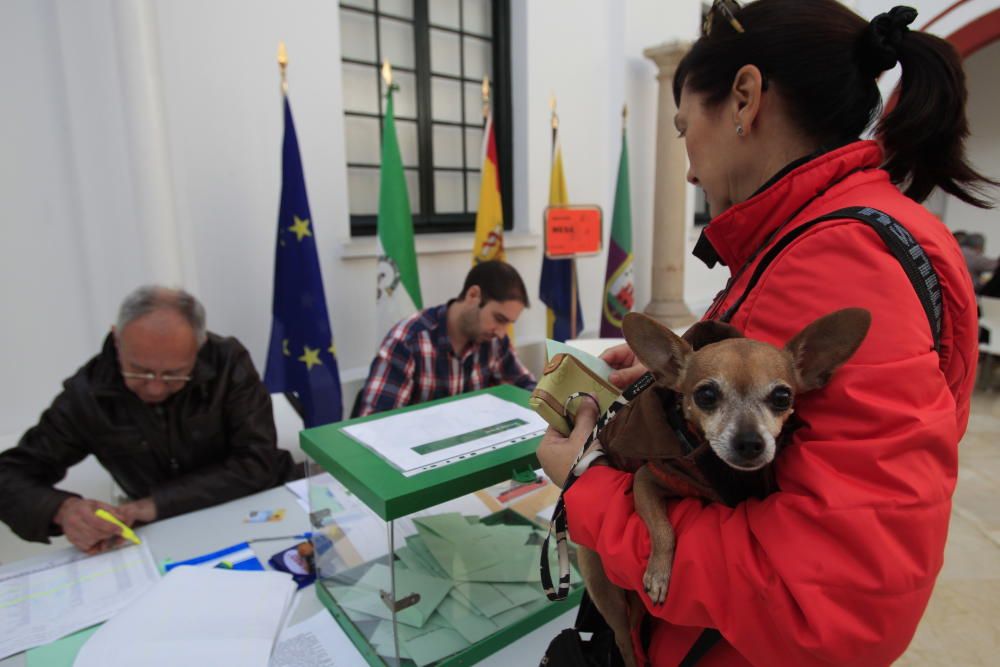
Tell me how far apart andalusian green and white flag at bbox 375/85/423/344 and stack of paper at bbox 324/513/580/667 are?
95.4 inches

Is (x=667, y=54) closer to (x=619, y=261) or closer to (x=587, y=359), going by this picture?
(x=619, y=261)

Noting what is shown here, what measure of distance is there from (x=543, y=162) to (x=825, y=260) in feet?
15.0

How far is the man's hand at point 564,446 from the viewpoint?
0.96 m

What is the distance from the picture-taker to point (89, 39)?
2.81 meters

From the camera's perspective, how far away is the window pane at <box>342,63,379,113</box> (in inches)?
161

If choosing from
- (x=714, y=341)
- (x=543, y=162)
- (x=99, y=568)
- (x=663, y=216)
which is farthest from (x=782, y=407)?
(x=663, y=216)

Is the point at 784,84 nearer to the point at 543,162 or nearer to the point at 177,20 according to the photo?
the point at 177,20

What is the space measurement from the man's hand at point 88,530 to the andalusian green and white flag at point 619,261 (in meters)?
3.92

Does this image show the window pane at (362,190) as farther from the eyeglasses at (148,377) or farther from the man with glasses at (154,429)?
the eyeglasses at (148,377)

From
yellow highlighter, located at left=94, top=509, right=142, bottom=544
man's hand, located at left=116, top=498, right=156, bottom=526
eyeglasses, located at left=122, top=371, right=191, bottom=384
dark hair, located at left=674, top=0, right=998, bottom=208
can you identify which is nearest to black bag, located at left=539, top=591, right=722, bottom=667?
dark hair, located at left=674, top=0, right=998, bottom=208

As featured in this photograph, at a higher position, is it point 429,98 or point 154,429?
point 429,98

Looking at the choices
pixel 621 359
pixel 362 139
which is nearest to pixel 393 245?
pixel 362 139

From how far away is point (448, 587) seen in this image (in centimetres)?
128

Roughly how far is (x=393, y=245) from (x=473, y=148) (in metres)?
1.70
